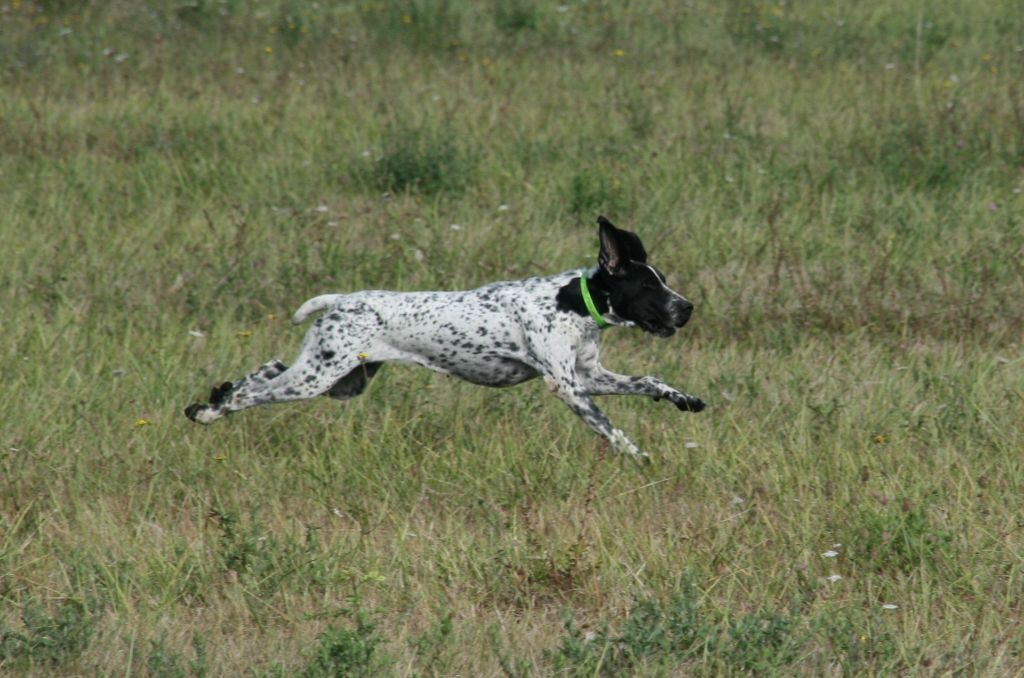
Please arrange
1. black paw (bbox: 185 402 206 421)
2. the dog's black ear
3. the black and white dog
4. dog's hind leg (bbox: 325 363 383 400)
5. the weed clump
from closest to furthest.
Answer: the dog's black ear → the black and white dog → black paw (bbox: 185 402 206 421) → dog's hind leg (bbox: 325 363 383 400) → the weed clump

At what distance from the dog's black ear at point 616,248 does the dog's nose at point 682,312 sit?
236mm

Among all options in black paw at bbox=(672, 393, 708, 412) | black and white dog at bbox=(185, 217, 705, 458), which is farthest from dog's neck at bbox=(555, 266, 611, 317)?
black paw at bbox=(672, 393, 708, 412)

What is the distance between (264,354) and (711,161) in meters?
3.77

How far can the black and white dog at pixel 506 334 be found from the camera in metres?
5.42

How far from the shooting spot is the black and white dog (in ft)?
17.8

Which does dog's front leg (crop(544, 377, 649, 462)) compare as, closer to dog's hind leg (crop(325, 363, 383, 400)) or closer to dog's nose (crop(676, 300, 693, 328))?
dog's nose (crop(676, 300, 693, 328))

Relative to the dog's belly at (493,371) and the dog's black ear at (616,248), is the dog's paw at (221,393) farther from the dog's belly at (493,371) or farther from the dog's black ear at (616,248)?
the dog's black ear at (616,248)

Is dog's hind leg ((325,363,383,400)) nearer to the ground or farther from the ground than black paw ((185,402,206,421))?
farther from the ground

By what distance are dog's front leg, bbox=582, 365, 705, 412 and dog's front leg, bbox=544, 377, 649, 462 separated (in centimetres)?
16

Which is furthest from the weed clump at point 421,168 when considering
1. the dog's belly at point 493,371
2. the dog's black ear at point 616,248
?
the dog's black ear at point 616,248

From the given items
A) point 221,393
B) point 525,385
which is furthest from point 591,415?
point 221,393

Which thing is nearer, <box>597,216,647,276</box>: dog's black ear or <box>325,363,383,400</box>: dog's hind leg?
<box>597,216,647,276</box>: dog's black ear

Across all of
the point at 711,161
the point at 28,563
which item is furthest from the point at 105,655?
the point at 711,161

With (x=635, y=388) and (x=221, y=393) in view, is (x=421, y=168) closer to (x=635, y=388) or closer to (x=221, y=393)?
(x=221, y=393)
